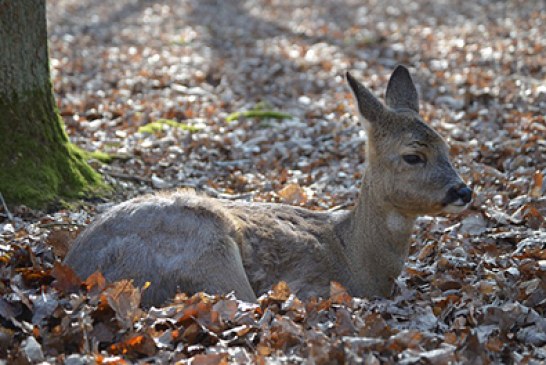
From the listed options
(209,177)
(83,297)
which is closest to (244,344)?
(83,297)

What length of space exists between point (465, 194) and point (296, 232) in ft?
4.74

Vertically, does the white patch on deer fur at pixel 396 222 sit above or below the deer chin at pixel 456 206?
below

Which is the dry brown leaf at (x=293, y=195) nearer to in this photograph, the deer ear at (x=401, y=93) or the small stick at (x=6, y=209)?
the deer ear at (x=401, y=93)

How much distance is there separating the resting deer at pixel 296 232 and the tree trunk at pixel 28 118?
2099 millimetres

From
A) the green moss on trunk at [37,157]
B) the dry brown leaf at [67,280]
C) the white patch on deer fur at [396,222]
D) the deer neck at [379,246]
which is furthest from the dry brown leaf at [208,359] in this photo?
the green moss on trunk at [37,157]

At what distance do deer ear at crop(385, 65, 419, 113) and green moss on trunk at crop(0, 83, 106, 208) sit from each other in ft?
11.1

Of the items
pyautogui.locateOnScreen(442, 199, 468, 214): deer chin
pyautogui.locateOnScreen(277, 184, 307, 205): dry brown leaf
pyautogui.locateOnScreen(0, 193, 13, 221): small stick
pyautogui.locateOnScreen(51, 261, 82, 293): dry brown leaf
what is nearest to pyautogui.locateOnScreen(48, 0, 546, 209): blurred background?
pyautogui.locateOnScreen(277, 184, 307, 205): dry brown leaf

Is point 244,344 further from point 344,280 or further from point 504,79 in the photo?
point 504,79

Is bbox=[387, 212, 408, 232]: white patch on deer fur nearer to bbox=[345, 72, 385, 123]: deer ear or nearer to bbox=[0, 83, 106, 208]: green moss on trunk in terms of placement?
bbox=[345, 72, 385, 123]: deer ear

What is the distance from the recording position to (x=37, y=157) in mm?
7824

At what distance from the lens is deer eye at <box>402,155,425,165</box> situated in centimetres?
627

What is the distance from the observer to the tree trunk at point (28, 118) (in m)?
7.48

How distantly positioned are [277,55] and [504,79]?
224 inches

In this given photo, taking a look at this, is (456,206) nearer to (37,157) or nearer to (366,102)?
(366,102)
